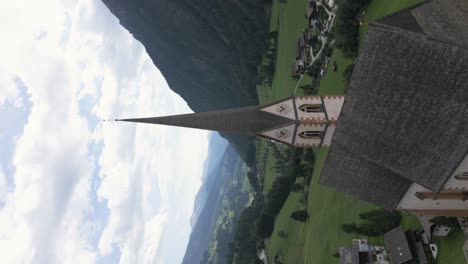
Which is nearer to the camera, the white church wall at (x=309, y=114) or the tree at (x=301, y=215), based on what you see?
the white church wall at (x=309, y=114)

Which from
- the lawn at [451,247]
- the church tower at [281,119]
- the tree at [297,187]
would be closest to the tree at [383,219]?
the lawn at [451,247]

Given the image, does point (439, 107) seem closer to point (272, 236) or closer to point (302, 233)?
point (302, 233)

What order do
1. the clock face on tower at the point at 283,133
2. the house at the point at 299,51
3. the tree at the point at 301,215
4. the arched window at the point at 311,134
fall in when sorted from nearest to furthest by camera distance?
1. the clock face on tower at the point at 283,133
2. the arched window at the point at 311,134
3. the tree at the point at 301,215
4. the house at the point at 299,51

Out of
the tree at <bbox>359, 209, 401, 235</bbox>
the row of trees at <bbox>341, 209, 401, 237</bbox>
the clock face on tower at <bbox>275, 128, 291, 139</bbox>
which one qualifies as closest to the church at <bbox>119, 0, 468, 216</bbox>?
the clock face on tower at <bbox>275, 128, 291, 139</bbox>

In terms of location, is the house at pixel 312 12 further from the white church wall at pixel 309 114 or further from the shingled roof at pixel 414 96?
the shingled roof at pixel 414 96

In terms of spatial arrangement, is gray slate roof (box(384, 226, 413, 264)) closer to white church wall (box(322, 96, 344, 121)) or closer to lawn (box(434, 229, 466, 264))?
lawn (box(434, 229, 466, 264))

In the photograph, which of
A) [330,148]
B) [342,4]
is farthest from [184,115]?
[342,4]
